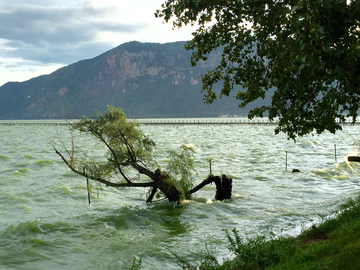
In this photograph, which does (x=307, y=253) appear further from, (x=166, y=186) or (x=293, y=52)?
(x=166, y=186)

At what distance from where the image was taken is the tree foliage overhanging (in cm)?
666

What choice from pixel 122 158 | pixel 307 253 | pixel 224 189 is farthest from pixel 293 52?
pixel 224 189

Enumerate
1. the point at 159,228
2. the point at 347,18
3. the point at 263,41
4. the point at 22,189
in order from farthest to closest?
the point at 22,189, the point at 159,228, the point at 263,41, the point at 347,18

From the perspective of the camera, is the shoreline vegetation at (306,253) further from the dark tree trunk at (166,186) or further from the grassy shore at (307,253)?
the dark tree trunk at (166,186)

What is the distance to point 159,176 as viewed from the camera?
2178 centimetres

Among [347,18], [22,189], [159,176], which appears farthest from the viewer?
[22,189]

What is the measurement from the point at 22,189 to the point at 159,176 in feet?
48.6

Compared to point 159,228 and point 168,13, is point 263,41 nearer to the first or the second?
point 168,13

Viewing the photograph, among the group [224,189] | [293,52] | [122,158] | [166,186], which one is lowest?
[224,189]

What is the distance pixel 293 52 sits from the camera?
865 centimetres

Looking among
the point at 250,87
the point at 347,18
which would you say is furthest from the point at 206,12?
the point at 347,18

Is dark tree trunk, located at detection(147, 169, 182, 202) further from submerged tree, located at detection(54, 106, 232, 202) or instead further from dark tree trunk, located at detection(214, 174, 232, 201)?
dark tree trunk, located at detection(214, 174, 232, 201)

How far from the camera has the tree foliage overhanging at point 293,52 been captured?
6.66 m

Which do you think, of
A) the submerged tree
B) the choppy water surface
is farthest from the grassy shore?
the submerged tree
